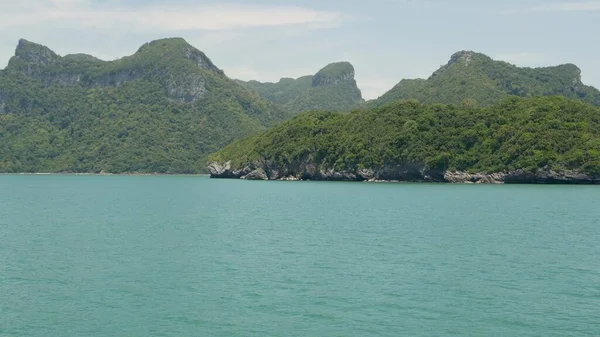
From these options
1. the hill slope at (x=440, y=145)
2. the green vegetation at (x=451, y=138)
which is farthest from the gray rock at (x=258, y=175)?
the green vegetation at (x=451, y=138)

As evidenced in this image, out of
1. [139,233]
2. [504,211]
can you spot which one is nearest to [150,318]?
[139,233]

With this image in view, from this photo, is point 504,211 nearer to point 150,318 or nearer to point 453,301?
point 453,301

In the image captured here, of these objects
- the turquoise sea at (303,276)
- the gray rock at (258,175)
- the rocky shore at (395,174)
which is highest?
the rocky shore at (395,174)

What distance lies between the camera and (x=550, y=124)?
414 feet

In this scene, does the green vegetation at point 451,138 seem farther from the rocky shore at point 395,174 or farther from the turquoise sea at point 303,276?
the turquoise sea at point 303,276

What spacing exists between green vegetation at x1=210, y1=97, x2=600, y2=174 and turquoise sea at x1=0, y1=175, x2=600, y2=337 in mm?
65655

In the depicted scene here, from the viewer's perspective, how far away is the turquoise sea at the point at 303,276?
24234 millimetres

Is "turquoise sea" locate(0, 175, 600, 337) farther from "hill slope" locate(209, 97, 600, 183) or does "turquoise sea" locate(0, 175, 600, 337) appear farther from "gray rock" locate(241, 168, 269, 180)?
"gray rock" locate(241, 168, 269, 180)

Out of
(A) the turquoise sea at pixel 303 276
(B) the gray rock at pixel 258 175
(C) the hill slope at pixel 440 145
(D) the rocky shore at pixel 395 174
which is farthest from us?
(B) the gray rock at pixel 258 175

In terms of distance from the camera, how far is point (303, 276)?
105 feet

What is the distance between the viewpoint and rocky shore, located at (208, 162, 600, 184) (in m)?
120

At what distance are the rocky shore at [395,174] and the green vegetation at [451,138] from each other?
1.28 m

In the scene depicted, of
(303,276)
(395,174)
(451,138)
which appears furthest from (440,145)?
(303,276)

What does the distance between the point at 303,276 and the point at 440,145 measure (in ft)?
358
